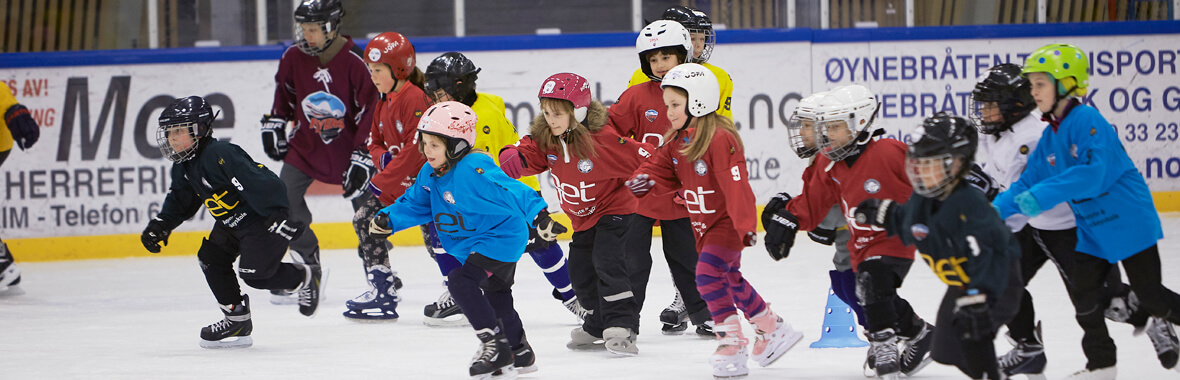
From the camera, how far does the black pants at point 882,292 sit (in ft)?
13.5

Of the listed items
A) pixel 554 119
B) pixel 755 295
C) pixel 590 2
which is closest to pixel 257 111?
pixel 590 2

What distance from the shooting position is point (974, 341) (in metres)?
3.44

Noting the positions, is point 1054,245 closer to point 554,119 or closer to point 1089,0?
point 554,119

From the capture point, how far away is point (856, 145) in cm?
421

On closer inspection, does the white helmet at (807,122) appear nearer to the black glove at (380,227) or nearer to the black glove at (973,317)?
the black glove at (973,317)

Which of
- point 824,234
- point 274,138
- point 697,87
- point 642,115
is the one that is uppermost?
point 697,87

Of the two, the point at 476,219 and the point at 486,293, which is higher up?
the point at 476,219

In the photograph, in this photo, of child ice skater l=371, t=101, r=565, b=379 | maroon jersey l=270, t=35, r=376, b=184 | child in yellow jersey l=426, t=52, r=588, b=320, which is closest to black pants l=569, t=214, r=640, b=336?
child in yellow jersey l=426, t=52, r=588, b=320

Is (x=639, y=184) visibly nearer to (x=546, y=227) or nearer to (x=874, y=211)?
(x=546, y=227)

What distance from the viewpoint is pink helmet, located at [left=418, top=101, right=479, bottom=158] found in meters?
4.57

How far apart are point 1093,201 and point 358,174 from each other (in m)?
3.98

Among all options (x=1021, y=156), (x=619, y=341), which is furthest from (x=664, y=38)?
(x=1021, y=156)

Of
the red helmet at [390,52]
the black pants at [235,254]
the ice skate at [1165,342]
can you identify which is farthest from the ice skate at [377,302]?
Result: the ice skate at [1165,342]

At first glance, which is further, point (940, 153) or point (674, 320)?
point (674, 320)
